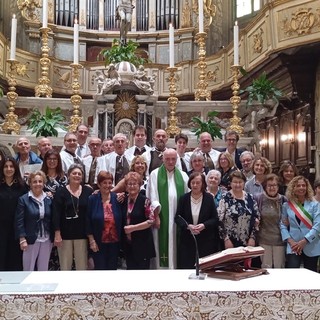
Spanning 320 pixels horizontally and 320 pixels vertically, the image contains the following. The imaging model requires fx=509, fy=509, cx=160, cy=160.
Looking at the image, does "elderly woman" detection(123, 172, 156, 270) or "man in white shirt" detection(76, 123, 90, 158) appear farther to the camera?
"man in white shirt" detection(76, 123, 90, 158)

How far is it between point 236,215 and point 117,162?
4.49 ft

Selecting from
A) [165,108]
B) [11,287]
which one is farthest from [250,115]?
[11,287]

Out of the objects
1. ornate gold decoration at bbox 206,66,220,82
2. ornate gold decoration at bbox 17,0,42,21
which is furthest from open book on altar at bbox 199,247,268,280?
ornate gold decoration at bbox 17,0,42,21

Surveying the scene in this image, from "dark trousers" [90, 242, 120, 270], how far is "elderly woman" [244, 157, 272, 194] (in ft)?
4.52

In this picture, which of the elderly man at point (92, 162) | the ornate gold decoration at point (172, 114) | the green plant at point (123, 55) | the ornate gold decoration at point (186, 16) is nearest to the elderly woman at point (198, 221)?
the elderly man at point (92, 162)

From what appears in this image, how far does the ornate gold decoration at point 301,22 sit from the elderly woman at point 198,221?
5558 millimetres

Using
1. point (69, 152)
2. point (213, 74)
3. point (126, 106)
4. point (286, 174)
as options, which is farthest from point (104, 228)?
point (213, 74)

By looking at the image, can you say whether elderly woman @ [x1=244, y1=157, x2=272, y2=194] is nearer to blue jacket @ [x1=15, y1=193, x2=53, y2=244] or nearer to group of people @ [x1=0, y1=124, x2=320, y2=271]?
group of people @ [x1=0, y1=124, x2=320, y2=271]

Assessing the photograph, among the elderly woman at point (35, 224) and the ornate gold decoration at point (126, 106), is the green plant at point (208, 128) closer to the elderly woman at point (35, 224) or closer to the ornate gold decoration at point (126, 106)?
the ornate gold decoration at point (126, 106)

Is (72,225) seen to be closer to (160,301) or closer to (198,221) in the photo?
(198,221)

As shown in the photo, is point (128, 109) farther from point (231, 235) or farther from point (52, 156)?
point (231, 235)

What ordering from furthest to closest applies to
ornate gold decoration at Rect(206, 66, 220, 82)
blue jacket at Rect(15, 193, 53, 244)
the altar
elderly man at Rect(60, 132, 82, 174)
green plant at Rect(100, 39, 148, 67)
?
ornate gold decoration at Rect(206, 66, 220, 82)
green plant at Rect(100, 39, 148, 67)
elderly man at Rect(60, 132, 82, 174)
blue jacket at Rect(15, 193, 53, 244)
the altar

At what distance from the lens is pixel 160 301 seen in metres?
2.28

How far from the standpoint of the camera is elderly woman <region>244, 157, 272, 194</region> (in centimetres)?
462
